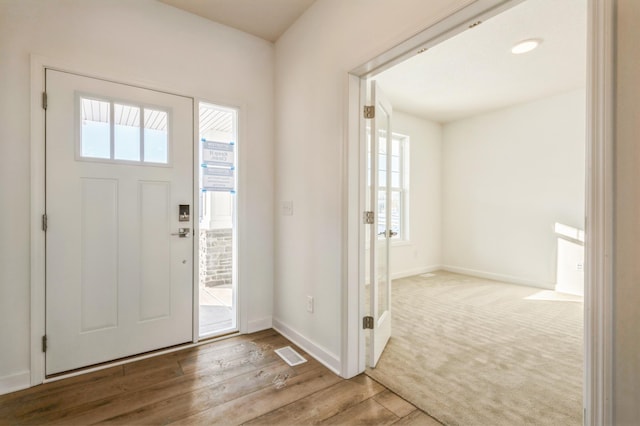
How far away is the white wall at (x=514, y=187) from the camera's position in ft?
13.6

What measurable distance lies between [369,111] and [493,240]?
13.0 ft

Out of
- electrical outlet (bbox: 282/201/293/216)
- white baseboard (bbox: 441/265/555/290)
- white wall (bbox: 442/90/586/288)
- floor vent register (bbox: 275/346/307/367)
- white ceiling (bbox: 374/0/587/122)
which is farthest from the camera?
white baseboard (bbox: 441/265/555/290)

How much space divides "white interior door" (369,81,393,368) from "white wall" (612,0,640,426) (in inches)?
52.1

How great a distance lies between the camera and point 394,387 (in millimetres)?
1937

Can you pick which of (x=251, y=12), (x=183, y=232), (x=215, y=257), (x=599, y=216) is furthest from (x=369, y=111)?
(x=215, y=257)

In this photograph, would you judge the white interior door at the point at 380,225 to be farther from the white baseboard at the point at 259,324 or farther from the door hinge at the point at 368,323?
the white baseboard at the point at 259,324

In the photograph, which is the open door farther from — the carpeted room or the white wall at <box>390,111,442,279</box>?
the white wall at <box>390,111,442,279</box>

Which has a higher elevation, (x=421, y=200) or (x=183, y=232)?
(x=421, y=200)

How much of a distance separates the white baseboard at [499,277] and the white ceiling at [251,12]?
15.6ft

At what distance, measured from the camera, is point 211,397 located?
6.00ft

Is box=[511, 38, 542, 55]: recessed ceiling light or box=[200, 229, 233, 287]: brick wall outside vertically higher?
box=[511, 38, 542, 55]: recessed ceiling light

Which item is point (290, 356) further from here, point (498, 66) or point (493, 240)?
point (493, 240)

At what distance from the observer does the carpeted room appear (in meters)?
2.00

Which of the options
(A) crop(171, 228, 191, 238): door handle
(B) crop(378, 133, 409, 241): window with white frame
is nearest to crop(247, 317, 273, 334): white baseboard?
(A) crop(171, 228, 191, 238): door handle
